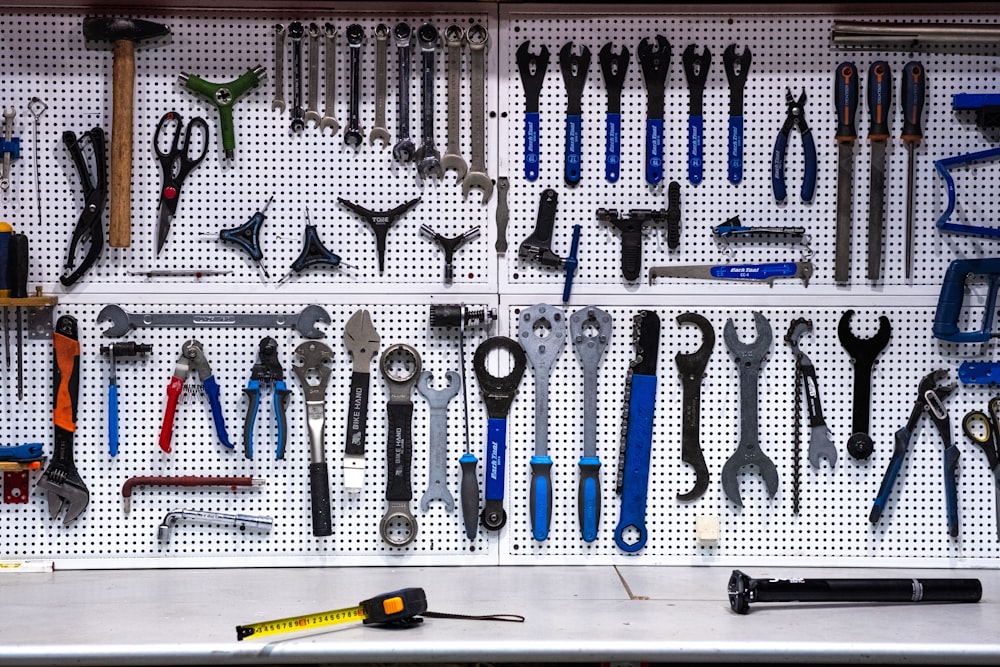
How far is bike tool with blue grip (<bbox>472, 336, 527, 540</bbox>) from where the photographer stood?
2439mm

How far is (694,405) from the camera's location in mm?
2473

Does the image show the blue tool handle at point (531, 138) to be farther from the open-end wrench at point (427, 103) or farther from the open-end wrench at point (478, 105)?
the open-end wrench at point (427, 103)

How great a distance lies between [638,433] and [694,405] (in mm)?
178

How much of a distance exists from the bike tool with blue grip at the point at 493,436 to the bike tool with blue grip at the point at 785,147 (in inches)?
33.7

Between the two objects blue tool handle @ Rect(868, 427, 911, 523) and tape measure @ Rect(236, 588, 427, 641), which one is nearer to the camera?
tape measure @ Rect(236, 588, 427, 641)

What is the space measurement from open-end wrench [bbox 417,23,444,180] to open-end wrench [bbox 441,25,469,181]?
3cm

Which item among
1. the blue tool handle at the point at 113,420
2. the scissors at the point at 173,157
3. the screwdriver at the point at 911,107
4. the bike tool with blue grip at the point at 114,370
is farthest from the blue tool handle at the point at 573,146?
the blue tool handle at the point at 113,420

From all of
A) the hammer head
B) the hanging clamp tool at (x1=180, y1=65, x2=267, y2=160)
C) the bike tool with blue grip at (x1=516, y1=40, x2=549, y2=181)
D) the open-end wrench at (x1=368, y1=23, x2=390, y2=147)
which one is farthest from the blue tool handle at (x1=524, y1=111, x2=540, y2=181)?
the hammer head

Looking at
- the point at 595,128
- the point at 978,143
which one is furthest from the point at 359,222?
the point at 978,143

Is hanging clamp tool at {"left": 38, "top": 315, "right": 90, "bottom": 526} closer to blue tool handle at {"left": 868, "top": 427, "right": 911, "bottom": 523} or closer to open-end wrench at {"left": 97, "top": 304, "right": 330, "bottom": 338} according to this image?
open-end wrench at {"left": 97, "top": 304, "right": 330, "bottom": 338}

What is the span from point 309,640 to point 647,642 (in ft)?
2.32

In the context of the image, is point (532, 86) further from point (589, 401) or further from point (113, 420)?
point (113, 420)

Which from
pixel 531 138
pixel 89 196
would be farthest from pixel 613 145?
pixel 89 196

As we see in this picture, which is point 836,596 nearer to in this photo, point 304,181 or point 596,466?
point 596,466
